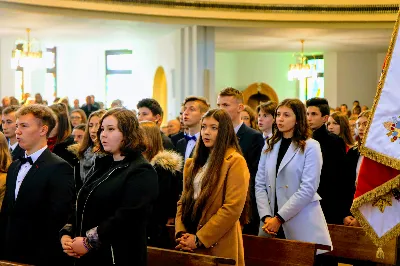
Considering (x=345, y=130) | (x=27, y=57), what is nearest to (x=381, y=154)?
(x=345, y=130)

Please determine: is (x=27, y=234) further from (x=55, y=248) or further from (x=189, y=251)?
(x=189, y=251)

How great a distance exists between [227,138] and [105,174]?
3.47 ft

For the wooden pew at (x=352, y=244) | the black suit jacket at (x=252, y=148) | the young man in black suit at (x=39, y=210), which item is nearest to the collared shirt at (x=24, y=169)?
the young man in black suit at (x=39, y=210)

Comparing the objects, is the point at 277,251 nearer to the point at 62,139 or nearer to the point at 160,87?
the point at 62,139

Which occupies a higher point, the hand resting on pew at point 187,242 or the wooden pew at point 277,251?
the hand resting on pew at point 187,242

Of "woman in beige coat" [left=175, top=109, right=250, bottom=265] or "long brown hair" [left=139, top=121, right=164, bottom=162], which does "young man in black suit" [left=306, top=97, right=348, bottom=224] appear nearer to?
"long brown hair" [left=139, top=121, right=164, bottom=162]

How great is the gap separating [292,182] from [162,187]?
38.1 inches

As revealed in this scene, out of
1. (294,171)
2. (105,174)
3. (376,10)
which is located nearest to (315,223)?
(294,171)

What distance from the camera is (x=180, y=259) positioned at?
473cm

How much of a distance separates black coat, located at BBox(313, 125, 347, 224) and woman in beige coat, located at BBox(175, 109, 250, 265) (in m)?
1.73

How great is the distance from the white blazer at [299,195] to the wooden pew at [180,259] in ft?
3.28

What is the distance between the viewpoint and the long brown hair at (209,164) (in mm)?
4891

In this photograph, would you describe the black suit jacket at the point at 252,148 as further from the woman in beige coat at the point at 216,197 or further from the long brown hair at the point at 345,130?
the long brown hair at the point at 345,130

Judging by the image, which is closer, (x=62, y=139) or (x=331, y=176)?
(x=331, y=176)
